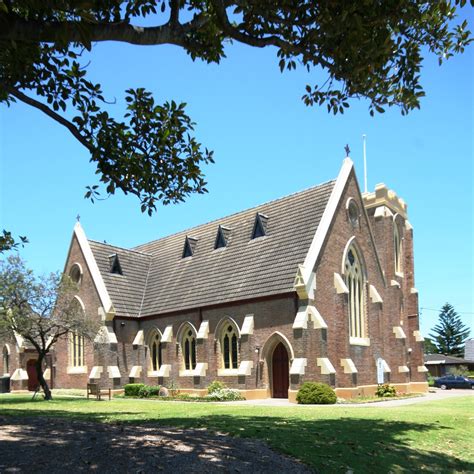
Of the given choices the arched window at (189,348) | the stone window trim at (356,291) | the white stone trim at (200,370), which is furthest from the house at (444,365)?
the white stone trim at (200,370)

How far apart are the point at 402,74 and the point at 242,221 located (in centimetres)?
2692

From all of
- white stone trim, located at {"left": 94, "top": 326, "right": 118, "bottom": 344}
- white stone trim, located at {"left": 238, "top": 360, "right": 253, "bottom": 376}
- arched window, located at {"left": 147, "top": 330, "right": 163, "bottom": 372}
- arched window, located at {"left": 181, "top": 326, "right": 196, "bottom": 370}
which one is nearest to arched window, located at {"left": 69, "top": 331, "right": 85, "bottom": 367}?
white stone trim, located at {"left": 94, "top": 326, "right": 118, "bottom": 344}

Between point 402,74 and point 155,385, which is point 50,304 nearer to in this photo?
point 155,385

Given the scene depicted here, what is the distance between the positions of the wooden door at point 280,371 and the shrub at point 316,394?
322 cm

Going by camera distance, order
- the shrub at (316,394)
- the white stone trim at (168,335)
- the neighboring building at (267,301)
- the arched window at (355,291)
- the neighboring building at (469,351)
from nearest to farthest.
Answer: the shrub at (316,394)
the neighboring building at (267,301)
the arched window at (355,291)
the white stone trim at (168,335)
the neighboring building at (469,351)

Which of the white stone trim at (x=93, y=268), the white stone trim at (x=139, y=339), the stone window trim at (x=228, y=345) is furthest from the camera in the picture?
the white stone trim at (x=139, y=339)

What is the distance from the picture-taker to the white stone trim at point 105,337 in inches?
1416

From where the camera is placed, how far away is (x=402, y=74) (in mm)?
10680

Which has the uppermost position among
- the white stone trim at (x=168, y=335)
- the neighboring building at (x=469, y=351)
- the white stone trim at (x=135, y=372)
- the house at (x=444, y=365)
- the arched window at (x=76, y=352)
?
the white stone trim at (x=168, y=335)

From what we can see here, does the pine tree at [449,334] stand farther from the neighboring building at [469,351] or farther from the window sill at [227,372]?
the window sill at [227,372]

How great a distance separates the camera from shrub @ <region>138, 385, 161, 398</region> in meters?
33.2

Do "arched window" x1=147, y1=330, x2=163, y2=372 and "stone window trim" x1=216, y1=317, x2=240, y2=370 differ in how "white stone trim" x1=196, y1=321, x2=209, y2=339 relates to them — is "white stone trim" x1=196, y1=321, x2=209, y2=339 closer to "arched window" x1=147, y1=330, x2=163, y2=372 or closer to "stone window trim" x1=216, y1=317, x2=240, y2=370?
"stone window trim" x1=216, y1=317, x2=240, y2=370

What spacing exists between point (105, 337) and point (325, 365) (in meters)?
15.5

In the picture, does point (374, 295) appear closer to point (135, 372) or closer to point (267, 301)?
point (267, 301)
